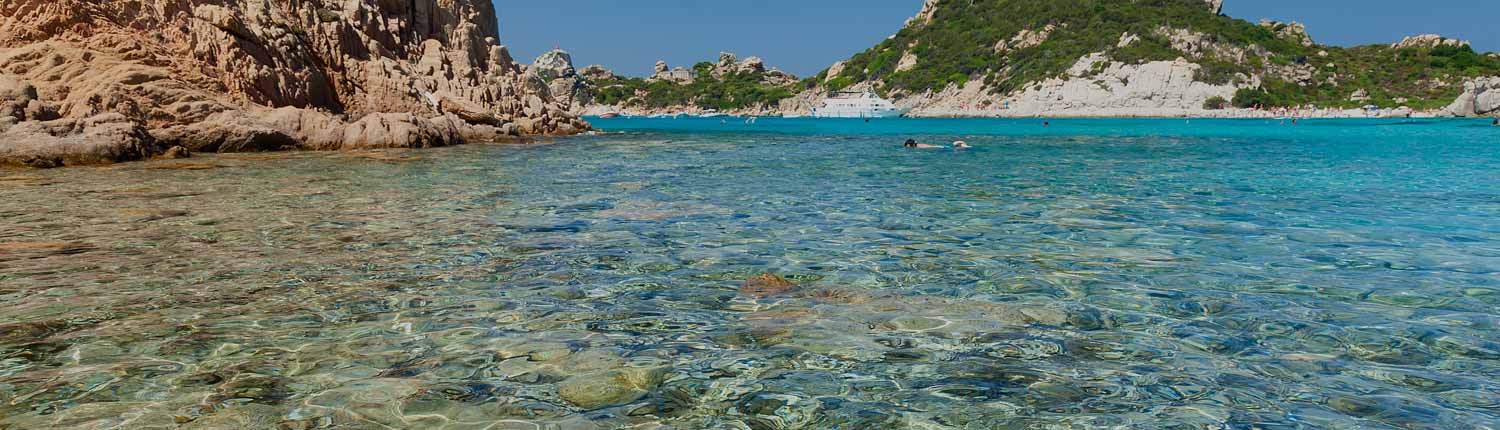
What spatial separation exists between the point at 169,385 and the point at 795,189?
14.1 m

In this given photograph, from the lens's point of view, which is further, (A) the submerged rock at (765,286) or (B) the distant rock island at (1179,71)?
(B) the distant rock island at (1179,71)

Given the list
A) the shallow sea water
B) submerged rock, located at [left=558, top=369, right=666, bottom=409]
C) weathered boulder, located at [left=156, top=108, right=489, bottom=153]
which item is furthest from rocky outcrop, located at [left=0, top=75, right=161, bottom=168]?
submerged rock, located at [left=558, top=369, right=666, bottom=409]

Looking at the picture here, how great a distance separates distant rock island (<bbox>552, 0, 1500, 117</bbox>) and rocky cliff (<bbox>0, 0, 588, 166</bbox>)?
408ft

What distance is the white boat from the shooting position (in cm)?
16738

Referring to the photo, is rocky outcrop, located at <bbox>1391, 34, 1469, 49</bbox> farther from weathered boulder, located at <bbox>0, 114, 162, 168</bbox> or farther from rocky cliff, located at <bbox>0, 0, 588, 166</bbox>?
weathered boulder, located at <bbox>0, 114, 162, 168</bbox>

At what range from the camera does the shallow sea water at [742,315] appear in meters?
4.77

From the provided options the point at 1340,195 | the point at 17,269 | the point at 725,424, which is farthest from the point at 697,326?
the point at 1340,195

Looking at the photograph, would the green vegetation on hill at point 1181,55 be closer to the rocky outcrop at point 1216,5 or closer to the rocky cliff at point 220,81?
the rocky outcrop at point 1216,5

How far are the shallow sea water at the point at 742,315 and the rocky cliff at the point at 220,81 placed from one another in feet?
44.3

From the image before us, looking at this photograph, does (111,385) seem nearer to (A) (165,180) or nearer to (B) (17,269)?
(B) (17,269)

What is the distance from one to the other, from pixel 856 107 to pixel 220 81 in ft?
482

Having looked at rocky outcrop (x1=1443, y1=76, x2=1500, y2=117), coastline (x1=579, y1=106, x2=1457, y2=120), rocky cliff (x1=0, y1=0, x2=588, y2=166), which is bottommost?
coastline (x1=579, y1=106, x2=1457, y2=120)

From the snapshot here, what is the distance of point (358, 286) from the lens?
7863 millimetres

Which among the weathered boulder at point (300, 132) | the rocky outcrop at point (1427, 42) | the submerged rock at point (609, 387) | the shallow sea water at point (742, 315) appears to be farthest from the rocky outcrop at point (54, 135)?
the rocky outcrop at point (1427, 42)
